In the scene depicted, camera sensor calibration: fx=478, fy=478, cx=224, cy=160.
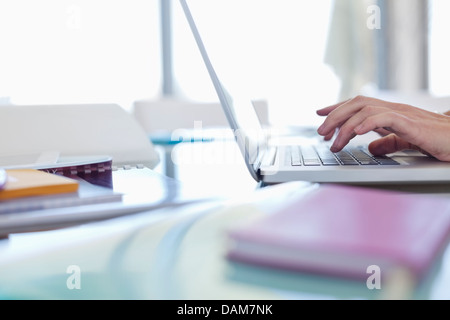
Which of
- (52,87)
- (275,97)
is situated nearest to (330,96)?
(275,97)

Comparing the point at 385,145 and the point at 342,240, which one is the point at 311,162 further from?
→ the point at 342,240

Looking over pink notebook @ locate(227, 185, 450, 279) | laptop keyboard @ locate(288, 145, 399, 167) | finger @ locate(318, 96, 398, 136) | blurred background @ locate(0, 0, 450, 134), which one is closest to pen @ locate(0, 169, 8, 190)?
pink notebook @ locate(227, 185, 450, 279)

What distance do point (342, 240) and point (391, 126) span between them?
44 centimetres

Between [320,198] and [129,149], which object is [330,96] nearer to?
[129,149]

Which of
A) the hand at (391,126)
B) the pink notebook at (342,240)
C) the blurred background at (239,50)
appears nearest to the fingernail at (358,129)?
the hand at (391,126)

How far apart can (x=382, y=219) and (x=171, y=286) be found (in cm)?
12

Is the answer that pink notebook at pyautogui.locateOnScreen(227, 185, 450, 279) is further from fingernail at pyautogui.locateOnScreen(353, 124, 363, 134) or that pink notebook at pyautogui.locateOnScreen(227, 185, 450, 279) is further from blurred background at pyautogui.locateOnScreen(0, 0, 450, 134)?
blurred background at pyautogui.locateOnScreen(0, 0, 450, 134)

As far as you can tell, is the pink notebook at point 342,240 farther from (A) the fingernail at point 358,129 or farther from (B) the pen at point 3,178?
(A) the fingernail at point 358,129

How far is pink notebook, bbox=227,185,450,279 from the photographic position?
0.22m

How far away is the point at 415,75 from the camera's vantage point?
3271 millimetres

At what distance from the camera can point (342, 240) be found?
0.73ft

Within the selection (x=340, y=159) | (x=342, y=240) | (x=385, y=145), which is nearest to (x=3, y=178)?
(x=342, y=240)

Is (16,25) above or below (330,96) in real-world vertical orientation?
above

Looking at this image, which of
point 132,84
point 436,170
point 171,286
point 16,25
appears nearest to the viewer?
point 171,286
